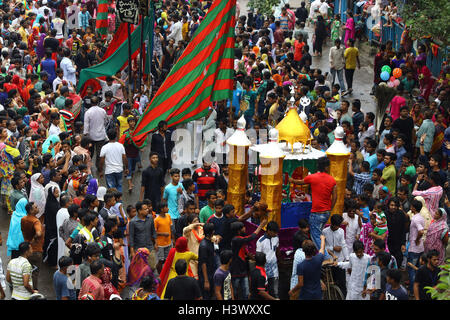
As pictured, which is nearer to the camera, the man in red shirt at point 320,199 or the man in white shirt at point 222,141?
the man in red shirt at point 320,199

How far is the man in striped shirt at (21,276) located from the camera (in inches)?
369

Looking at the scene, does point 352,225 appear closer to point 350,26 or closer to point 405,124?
point 405,124

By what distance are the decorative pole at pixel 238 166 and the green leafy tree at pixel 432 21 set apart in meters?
6.30

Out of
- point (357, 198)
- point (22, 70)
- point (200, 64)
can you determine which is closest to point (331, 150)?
point (357, 198)

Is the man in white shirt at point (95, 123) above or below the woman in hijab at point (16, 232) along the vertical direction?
above

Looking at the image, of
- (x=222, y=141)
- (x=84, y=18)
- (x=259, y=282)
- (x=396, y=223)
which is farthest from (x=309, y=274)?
(x=84, y=18)

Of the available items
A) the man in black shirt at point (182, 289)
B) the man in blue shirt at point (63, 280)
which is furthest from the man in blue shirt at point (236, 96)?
the man in black shirt at point (182, 289)

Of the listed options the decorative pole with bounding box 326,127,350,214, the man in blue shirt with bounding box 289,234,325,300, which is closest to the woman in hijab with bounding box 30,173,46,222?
the decorative pole with bounding box 326,127,350,214

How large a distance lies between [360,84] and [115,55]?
318 inches

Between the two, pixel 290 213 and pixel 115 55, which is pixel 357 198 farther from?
pixel 115 55

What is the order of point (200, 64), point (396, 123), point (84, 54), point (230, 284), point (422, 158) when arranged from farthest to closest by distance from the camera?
point (84, 54), point (396, 123), point (422, 158), point (200, 64), point (230, 284)

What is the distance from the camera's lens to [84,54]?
1944cm

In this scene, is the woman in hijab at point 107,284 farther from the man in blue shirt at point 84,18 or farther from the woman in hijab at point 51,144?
the man in blue shirt at point 84,18

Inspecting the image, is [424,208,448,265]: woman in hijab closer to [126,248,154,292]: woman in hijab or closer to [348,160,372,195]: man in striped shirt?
[348,160,372,195]: man in striped shirt
